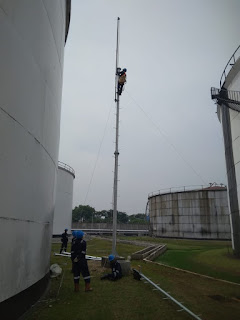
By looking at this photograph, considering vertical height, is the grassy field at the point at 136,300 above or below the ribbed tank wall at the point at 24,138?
below

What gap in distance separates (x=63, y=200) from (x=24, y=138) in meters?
26.2

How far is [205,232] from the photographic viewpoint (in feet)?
110

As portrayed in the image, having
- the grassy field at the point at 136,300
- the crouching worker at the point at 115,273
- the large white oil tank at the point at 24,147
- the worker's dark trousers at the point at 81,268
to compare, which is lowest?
the grassy field at the point at 136,300

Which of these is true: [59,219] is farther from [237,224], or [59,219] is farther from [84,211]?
[84,211]

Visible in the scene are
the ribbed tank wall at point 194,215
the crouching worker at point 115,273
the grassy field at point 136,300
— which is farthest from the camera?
the ribbed tank wall at point 194,215

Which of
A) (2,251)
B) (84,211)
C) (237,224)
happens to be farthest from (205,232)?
(84,211)

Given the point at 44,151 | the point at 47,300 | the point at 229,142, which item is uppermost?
the point at 229,142

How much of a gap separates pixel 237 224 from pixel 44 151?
14.8 meters

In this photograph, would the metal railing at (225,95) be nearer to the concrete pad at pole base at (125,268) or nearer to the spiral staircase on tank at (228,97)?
the spiral staircase on tank at (228,97)

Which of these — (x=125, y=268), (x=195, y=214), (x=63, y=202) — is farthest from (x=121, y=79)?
(x=195, y=214)

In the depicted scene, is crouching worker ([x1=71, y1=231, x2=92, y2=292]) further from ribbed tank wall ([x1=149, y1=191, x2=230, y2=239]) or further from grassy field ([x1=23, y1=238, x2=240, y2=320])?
ribbed tank wall ([x1=149, y1=191, x2=230, y2=239])

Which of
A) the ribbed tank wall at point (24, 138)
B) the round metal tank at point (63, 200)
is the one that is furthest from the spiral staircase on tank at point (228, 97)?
the round metal tank at point (63, 200)

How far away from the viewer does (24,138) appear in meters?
5.23

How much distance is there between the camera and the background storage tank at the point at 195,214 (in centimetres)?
3325
